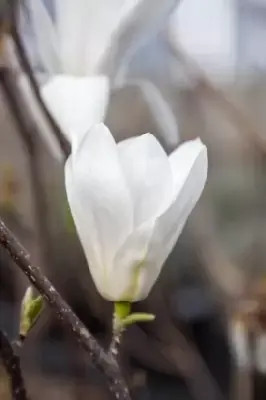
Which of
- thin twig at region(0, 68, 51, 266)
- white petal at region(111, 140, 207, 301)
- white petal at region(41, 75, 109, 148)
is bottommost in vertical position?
thin twig at region(0, 68, 51, 266)

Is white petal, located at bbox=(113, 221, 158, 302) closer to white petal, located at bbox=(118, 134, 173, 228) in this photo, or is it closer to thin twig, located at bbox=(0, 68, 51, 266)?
white petal, located at bbox=(118, 134, 173, 228)

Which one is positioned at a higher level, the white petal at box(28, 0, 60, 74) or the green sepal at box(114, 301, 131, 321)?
the white petal at box(28, 0, 60, 74)

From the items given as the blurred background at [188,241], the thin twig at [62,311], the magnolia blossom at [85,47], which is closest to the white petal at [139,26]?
the magnolia blossom at [85,47]

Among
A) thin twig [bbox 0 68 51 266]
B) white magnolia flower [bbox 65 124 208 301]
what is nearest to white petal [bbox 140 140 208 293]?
white magnolia flower [bbox 65 124 208 301]

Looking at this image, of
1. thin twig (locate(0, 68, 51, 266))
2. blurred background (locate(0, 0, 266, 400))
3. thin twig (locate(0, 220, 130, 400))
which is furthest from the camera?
blurred background (locate(0, 0, 266, 400))

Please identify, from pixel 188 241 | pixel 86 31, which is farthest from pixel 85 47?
pixel 188 241

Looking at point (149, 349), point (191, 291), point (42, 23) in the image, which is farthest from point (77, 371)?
point (42, 23)
